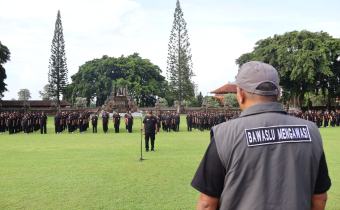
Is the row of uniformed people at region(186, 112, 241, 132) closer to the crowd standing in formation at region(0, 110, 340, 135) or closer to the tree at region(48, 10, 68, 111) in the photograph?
the crowd standing in formation at region(0, 110, 340, 135)

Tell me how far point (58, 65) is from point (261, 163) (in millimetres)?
56921

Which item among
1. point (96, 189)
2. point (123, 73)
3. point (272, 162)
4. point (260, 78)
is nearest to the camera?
point (272, 162)

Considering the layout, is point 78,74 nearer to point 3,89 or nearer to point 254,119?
point 3,89

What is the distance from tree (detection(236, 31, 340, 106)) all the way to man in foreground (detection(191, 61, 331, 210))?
3848cm

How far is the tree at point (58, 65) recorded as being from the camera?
2111 inches

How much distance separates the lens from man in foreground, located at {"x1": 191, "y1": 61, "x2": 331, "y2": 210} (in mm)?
1679

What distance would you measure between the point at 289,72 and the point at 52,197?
41090 millimetres

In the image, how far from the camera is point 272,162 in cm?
169

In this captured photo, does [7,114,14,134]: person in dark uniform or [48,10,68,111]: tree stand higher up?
[48,10,68,111]: tree

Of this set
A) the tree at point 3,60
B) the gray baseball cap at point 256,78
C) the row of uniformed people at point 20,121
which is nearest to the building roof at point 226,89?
the tree at point 3,60

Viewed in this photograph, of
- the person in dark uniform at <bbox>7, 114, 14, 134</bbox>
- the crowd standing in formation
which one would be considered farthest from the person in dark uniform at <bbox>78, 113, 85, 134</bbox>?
the person in dark uniform at <bbox>7, 114, 14, 134</bbox>

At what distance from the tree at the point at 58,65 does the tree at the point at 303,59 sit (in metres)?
33.9

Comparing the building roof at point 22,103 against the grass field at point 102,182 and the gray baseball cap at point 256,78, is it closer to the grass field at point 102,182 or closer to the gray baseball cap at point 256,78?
the grass field at point 102,182

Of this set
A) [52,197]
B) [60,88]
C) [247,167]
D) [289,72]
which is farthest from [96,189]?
[60,88]
